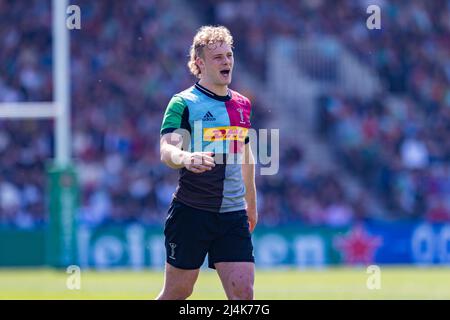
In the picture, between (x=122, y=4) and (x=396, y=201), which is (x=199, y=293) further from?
(x=122, y=4)

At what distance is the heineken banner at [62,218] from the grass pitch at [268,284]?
0.35m

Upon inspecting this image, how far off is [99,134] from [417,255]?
6.67m

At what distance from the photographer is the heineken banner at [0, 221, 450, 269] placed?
811 inches

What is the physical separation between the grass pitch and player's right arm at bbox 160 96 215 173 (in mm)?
5276

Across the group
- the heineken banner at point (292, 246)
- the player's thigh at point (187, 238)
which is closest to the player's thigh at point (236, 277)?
the player's thigh at point (187, 238)

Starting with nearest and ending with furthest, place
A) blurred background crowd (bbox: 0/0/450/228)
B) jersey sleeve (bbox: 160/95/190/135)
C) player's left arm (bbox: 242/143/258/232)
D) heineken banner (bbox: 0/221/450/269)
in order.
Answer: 1. jersey sleeve (bbox: 160/95/190/135)
2. player's left arm (bbox: 242/143/258/232)
3. heineken banner (bbox: 0/221/450/269)
4. blurred background crowd (bbox: 0/0/450/228)

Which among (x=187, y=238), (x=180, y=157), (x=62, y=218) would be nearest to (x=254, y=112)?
(x=62, y=218)

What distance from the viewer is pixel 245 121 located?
8.47 meters

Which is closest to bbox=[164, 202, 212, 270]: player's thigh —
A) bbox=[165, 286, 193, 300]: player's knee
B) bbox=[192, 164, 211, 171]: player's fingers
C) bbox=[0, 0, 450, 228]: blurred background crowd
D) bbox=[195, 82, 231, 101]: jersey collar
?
bbox=[165, 286, 193, 300]: player's knee

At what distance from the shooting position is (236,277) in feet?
26.7

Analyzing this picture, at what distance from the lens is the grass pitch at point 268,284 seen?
13.8 metres

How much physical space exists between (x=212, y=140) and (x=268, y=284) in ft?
25.8

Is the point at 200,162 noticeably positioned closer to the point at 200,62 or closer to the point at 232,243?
the point at 232,243

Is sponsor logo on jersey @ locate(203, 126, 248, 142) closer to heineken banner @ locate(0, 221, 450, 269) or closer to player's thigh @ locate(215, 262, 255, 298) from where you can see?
player's thigh @ locate(215, 262, 255, 298)
